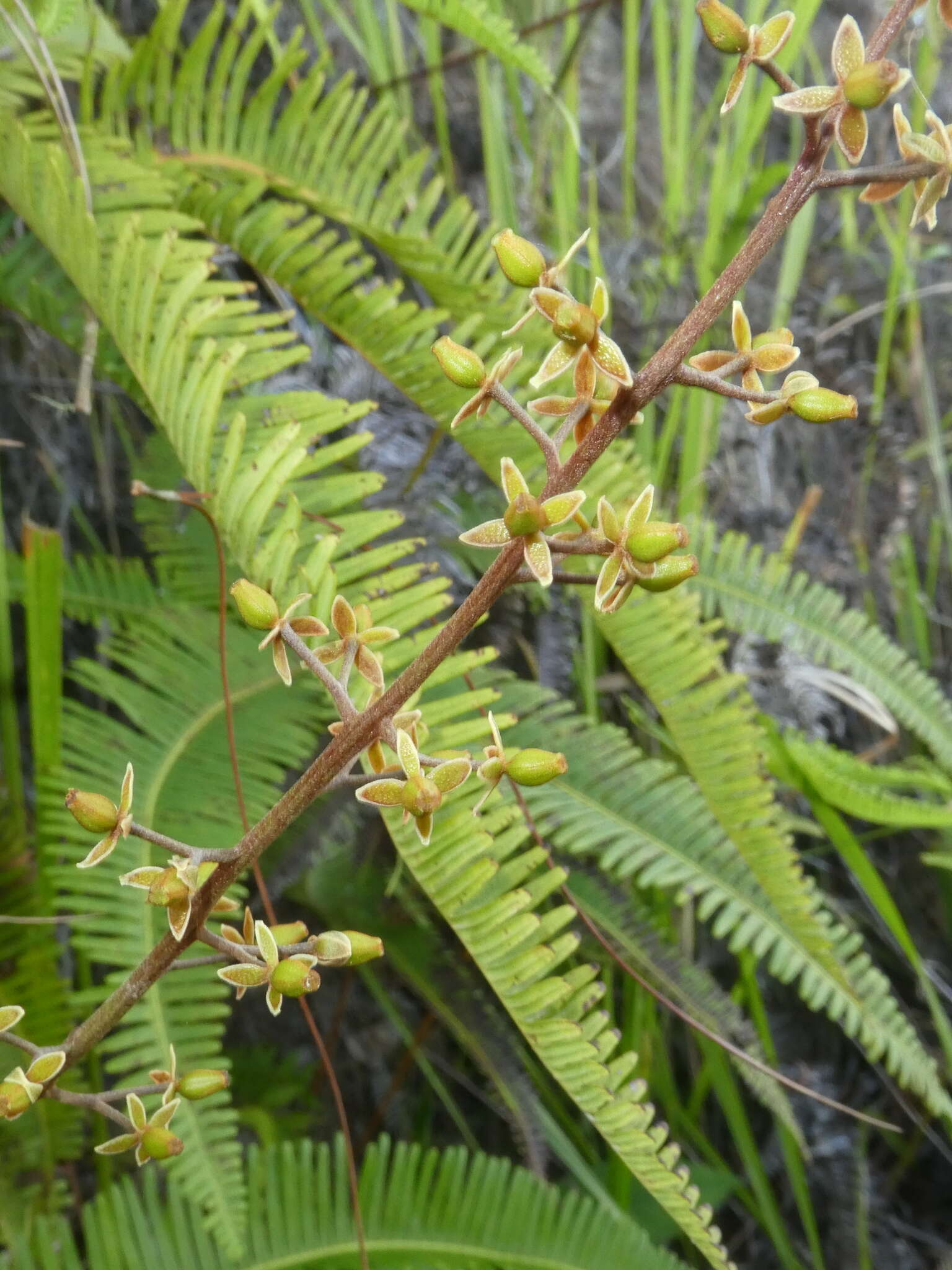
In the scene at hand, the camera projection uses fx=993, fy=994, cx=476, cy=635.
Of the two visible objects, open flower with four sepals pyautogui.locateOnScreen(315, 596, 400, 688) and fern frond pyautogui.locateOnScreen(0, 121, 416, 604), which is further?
fern frond pyautogui.locateOnScreen(0, 121, 416, 604)

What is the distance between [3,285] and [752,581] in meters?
0.74

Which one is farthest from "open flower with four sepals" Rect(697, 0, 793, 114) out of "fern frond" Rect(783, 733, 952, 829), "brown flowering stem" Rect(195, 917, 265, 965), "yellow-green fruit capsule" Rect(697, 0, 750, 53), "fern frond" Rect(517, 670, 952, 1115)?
"fern frond" Rect(783, 733, 952, 829)

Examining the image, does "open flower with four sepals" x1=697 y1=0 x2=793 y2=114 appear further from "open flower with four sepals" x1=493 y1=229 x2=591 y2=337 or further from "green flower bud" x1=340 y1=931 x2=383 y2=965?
"green flower bud" x1=340 y1=931 x2=383 y2=965

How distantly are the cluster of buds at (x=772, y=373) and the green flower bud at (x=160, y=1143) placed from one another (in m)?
0.31

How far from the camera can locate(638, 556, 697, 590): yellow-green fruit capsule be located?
0.29 metres

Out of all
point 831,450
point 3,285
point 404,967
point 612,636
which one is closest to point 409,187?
point 3,285

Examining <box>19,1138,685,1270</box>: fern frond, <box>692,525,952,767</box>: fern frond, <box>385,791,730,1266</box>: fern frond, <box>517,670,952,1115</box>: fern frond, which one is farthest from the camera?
<box>692,525,952,767</box>: fern frond

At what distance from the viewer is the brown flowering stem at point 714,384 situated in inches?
11.5

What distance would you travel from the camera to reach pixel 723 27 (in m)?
0.30

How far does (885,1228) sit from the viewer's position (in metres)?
1.09

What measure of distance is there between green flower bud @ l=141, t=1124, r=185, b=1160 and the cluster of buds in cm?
31

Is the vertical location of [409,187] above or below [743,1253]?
above

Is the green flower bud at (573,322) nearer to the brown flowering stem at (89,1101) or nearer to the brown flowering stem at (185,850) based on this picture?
the brown flowering stem at (185,850)

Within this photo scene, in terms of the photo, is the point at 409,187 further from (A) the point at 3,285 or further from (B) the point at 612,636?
(B) the point at 612,636
